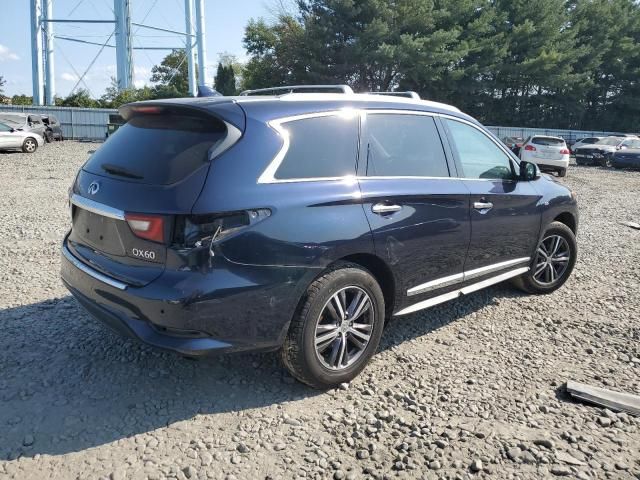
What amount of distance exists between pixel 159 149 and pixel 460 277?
7.89 feet

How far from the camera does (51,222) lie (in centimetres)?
802

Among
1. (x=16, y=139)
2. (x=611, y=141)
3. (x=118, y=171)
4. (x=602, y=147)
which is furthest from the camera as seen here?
(x=611, y=141)

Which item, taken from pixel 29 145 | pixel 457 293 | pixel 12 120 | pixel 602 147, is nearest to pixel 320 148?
pixel 457 293

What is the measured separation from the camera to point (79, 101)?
127 ft

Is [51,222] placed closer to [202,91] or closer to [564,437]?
[202,91]

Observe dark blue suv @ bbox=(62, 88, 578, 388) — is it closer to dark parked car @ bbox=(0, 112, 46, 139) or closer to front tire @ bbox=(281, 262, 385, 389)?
front tire @ bbox=(281, 262, 385, 389)

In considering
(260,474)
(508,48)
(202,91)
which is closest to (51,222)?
(202,91)

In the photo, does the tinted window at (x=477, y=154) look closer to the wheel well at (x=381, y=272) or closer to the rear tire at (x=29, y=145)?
the wheel well at (x=381, y=272)

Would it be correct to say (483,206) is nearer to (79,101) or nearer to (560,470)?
(560,470)

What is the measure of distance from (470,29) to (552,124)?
18.2 meters

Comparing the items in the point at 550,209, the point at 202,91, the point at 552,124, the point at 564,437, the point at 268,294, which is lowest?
the point at 564,437

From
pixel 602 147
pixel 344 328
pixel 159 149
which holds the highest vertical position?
pixel 602 147

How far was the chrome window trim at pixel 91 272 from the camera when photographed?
3.02 metres

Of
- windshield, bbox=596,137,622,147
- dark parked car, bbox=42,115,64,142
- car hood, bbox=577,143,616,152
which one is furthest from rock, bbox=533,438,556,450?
dark parked car, bbox=42,115,64,142
